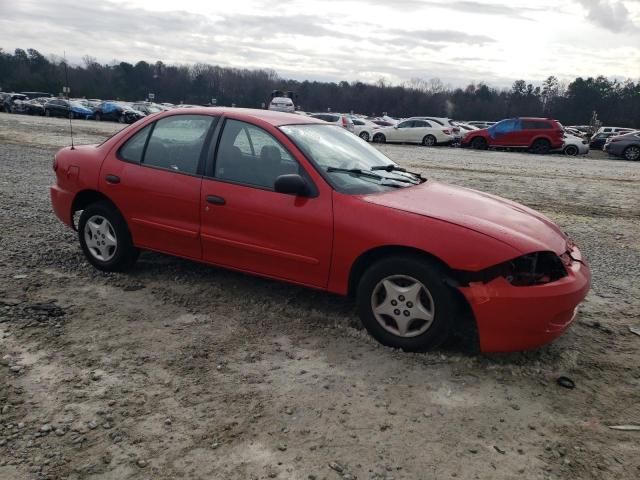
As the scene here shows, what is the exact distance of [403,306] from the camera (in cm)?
367

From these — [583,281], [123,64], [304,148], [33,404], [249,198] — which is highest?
[123,64]

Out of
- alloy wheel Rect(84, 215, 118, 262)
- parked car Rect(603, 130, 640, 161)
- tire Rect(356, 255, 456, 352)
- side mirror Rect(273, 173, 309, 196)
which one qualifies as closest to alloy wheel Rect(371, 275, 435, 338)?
tire Rect(356, 255, 456, 352)

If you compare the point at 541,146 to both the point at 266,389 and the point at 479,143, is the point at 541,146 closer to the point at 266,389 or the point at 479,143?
the point at 479,143

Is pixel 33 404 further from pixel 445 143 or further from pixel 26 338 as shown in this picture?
pixel 445 143

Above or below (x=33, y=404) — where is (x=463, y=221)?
above

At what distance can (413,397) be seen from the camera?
10.6ft

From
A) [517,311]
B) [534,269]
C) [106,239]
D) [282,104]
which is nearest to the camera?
[517,311]

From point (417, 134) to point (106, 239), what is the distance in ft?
75.7

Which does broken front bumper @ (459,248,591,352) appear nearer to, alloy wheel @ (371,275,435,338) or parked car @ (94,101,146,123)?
alloy wheel @ (371,275,435,338)

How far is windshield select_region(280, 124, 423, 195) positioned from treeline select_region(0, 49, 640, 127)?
80273mm

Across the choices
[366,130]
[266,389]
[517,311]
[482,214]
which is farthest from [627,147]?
[266,389]

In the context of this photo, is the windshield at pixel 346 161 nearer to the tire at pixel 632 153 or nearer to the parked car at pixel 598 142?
the tire at pixel 632 153

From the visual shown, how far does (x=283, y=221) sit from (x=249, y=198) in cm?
37

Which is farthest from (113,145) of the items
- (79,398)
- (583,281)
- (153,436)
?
(583,281)
